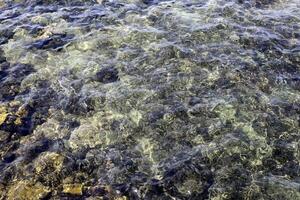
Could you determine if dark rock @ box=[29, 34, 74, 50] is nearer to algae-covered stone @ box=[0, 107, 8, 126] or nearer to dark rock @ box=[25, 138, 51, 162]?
algae-covered stone @ box=[0, 107, 8, 126]

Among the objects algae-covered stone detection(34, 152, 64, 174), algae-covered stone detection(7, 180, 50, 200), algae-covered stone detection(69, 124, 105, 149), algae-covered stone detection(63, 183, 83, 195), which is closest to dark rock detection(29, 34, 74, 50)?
algae-covered stone detection(69, 124, 105, 149)

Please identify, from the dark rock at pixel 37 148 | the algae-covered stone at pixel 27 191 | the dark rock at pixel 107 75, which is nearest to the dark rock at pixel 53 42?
the dark rock at pixel 107 75

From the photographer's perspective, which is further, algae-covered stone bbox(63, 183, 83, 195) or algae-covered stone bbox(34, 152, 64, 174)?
algae-covered stone bbox(34, 152, 64, 174)

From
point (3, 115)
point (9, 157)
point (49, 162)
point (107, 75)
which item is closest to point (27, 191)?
point (49, 162)

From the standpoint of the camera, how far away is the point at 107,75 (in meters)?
14.6

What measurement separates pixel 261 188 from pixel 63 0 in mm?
14535

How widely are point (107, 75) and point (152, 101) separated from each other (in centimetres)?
246

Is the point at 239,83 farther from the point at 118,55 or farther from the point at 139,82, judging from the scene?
the point at 118,55

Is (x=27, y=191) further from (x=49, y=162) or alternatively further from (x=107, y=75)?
(x=107, y=75)

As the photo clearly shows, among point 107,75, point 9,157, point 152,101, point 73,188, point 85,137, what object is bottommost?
point 73,188

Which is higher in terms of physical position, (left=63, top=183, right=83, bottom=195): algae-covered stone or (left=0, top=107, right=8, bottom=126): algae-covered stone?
(left=0, top=107, right=8, bottom=126): algae-covered stone

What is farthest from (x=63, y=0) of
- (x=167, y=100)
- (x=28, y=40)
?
(x=167, y=100)

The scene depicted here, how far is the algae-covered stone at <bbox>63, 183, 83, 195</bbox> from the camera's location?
34.1 ft

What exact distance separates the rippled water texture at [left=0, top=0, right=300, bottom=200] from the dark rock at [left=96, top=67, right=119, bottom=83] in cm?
4
